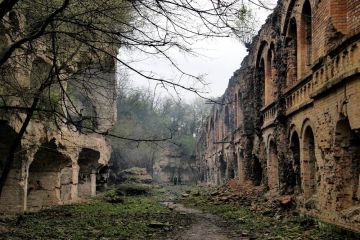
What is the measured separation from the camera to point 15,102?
1161 cm

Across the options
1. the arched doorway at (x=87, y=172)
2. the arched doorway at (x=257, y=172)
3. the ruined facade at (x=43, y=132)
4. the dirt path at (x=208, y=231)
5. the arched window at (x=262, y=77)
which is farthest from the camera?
the arched doorway at (x=87, y=172)

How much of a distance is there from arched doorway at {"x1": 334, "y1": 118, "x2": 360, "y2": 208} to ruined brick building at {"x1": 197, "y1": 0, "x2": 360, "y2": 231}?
0.02 metres

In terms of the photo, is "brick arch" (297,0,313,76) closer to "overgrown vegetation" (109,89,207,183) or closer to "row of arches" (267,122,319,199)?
"row of arches" (267,122,319,199)

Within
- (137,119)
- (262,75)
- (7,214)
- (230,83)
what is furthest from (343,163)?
(137,119)

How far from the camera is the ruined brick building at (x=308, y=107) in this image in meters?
9.32

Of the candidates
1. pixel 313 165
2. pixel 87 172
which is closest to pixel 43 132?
pixel 313 165

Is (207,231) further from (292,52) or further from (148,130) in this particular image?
(148,130)

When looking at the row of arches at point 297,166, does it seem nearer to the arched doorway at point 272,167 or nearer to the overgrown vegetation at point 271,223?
the arched doorway at point 272,167

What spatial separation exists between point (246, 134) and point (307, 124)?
9.63 m

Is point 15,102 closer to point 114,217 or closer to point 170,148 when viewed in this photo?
point 114,217

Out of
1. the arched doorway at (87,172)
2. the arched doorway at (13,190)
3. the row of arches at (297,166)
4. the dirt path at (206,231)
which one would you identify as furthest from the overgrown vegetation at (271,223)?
the arched doorway at (87,172)

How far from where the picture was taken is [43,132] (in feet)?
47.6

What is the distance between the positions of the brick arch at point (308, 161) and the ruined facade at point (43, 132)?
5377 millimetres

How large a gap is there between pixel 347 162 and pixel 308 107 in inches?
107
